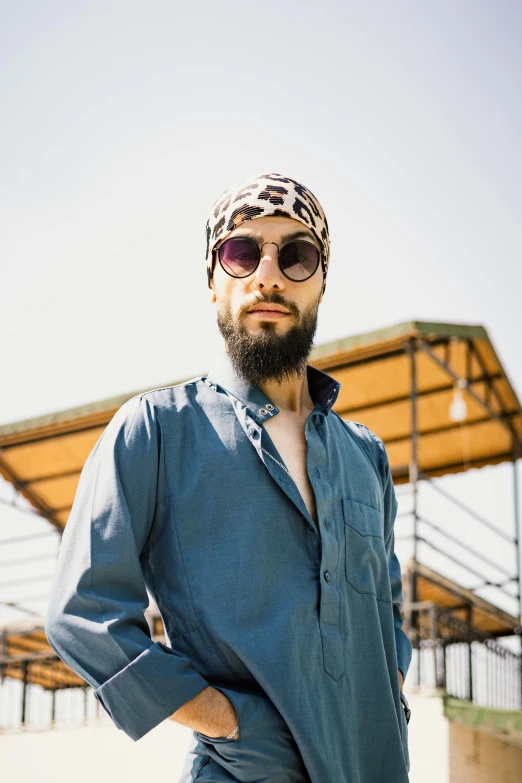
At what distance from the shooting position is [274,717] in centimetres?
200

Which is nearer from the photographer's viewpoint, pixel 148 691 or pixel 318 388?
pixel 148 691

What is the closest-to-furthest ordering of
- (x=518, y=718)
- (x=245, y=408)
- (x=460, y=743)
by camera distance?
(x=245, y=408) → (x=460, y=743) → (x=518, y=718)

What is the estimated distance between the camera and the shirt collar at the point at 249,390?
2.42 meters

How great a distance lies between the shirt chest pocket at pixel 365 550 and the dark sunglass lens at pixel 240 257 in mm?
661

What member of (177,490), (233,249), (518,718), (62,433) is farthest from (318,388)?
(62,433)

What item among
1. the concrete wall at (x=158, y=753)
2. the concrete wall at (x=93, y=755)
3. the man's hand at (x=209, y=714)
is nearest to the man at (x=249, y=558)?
the man's hand at (x=209, y=714)

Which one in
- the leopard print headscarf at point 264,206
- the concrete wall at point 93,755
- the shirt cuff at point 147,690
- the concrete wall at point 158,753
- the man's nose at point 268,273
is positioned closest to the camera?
the shirt cuff at point 147,690

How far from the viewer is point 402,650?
255cm

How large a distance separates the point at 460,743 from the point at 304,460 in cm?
534

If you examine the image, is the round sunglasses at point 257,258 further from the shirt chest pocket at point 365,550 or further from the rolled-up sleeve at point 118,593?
the shirt chest pocket at point 365,550

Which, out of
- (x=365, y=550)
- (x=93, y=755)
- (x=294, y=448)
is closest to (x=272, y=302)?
(x=294, y=448)

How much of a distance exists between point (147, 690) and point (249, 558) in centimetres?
37

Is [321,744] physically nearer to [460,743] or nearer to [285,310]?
[285,310]

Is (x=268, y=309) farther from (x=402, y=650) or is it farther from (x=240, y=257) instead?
(x=402, y=650)
